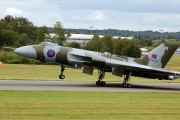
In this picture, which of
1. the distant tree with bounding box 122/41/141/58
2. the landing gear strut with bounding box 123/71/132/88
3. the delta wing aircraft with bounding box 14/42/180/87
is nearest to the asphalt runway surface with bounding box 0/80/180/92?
the landing gear strut with bounding box 123/71/132/88

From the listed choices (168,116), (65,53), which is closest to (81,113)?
(168,116)

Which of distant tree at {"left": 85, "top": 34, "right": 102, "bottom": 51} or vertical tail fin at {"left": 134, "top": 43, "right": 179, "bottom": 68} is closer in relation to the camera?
vertical tail fin at {"left": 134, "top": 43, "right": 179, "bottom": 68}

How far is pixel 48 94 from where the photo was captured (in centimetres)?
2484

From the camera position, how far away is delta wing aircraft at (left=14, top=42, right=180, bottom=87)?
105 feet

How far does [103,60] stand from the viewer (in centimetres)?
3259

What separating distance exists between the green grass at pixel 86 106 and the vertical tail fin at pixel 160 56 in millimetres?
7663

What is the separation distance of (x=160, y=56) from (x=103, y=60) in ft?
14.3

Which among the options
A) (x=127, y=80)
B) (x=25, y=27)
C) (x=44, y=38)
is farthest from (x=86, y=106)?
(x=25, y=27)

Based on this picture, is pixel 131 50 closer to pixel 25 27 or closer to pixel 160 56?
pixel 160 56

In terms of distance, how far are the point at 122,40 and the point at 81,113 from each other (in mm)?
53811

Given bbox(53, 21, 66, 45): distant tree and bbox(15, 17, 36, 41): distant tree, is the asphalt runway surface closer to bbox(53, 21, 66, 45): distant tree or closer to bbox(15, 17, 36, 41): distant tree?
bbox(53, 21, 66, 45): distant tree

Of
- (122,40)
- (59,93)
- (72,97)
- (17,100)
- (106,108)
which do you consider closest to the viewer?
(106,108)

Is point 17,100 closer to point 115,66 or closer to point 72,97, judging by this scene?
point 72,97

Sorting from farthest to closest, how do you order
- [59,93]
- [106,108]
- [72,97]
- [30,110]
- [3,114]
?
[59,93] < [72,97] < [106,108] < [30,110] < [3,114]
